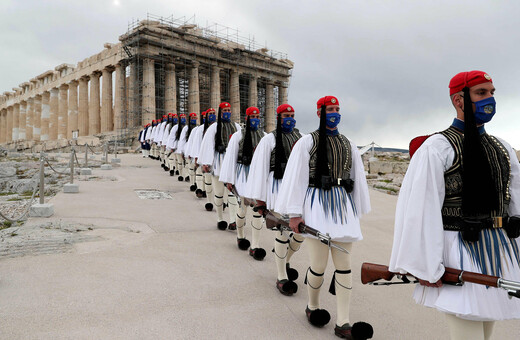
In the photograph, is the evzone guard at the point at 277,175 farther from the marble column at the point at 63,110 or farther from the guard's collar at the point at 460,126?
the marble column at the point at 63,110

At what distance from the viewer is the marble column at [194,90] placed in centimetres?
3884

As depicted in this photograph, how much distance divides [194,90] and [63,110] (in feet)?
70.6

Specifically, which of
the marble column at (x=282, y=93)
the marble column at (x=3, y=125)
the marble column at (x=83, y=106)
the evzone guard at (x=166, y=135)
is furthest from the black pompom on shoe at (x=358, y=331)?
the marble column at (x=3, y=125)

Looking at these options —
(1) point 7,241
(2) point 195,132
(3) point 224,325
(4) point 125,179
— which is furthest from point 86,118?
(3) point 224,325

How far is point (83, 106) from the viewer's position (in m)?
44.1

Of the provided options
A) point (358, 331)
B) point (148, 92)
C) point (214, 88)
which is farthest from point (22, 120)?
point (358, 331)

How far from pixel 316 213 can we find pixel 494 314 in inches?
63.4

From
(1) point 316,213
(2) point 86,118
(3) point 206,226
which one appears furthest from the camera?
(2) point 86,118

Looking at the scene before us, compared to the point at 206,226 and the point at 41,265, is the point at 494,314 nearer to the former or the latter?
the point at 41,265

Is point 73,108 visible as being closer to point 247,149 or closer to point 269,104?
point 269,104

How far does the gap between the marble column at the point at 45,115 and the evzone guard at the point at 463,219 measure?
191 ft

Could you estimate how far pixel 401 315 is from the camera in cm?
379

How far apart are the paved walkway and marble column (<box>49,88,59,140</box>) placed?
49722mm

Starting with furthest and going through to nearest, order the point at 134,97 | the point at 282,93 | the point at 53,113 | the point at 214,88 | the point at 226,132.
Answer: the point at 282,93 < the point at 53,113 < the point at 214,88 < the point at 134,97 < the point at 226,132
